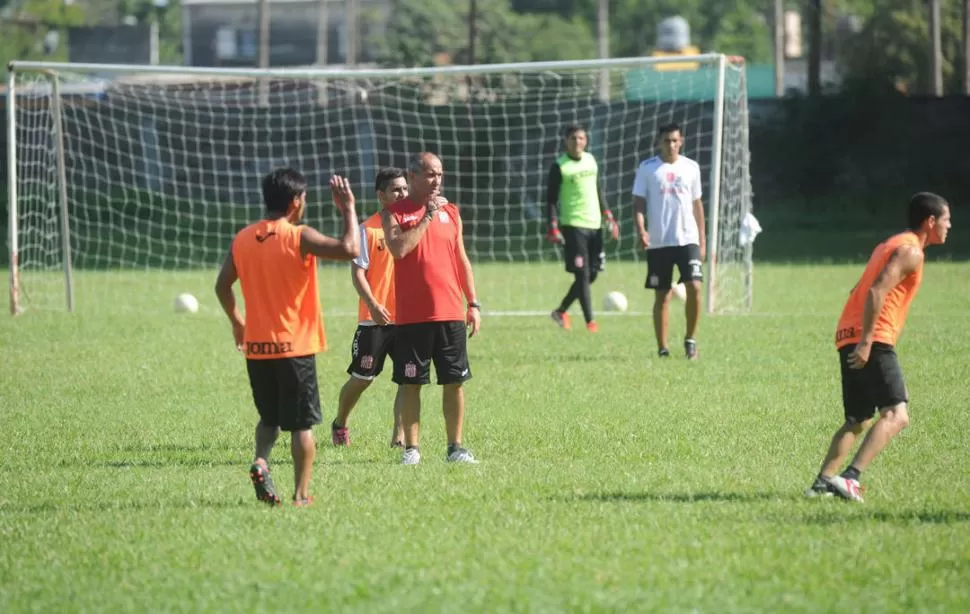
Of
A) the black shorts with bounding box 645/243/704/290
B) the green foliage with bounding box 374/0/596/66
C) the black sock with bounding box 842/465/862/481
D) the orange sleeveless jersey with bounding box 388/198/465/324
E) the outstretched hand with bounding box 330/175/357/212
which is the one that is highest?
the green foliage with bounding box 374/0/596/66

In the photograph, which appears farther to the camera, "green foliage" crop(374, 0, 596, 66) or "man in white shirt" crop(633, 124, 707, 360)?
"green foliage" crop(374, 0, 596, 66)

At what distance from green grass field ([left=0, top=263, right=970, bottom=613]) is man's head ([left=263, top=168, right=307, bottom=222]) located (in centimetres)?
147

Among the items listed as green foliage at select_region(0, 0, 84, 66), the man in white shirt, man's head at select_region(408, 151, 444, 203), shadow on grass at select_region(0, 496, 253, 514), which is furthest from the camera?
green foliage at select_region(0, 0, 84, 66)

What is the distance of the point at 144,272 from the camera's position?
85.7 feet

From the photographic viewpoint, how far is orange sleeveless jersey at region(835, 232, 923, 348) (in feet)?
23.6

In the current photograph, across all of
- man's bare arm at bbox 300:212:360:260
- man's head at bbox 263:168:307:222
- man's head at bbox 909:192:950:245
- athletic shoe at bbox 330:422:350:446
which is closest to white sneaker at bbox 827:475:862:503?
man's head at bbox 909:192:950:245

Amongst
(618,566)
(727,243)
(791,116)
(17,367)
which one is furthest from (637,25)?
(618,566)

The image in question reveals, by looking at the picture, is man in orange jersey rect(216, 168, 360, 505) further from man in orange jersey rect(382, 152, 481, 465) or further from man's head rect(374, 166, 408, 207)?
man's head rect(374, 166, 408, 207)

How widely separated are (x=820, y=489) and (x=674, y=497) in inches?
28.7

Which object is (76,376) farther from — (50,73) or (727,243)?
(727,243)

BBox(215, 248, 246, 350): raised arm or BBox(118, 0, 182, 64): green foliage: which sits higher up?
BBox(118, 0, 182, 64): green foliage

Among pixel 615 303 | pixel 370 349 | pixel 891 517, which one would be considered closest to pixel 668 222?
pixel 615 303

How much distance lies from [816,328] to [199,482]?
906cm

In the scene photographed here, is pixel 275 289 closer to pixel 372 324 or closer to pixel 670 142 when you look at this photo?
pixel 372 324
